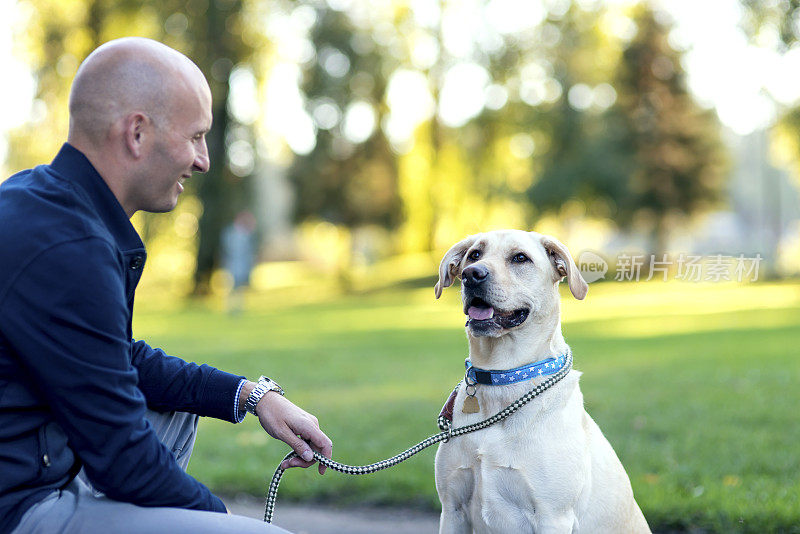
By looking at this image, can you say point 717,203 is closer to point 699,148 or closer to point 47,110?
point 699,148

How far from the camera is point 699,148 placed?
40.5 m

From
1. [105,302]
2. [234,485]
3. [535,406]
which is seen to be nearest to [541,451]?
[535,406]

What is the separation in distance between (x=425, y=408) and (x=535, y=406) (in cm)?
500

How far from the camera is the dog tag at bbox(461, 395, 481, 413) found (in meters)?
3.49

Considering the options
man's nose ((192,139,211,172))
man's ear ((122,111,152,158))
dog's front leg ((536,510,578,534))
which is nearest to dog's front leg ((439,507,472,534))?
dog's front leg ((536,510,578,534))

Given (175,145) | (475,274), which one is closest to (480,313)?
(475,274)

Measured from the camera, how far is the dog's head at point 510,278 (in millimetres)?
3617

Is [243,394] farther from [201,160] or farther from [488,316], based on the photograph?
[488,316]

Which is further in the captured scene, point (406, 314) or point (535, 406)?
point (406, 314)

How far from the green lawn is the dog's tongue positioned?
205cm

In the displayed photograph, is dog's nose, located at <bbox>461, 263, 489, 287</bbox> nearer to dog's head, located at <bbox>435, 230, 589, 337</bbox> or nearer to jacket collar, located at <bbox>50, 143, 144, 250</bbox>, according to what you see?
dog's head, located at <bbox>435, 230, 589, 337</bbox>

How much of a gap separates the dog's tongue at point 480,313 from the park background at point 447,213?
2061 mm

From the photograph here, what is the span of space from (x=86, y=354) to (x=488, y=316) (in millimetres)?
1962

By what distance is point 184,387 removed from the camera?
304 centimetres
